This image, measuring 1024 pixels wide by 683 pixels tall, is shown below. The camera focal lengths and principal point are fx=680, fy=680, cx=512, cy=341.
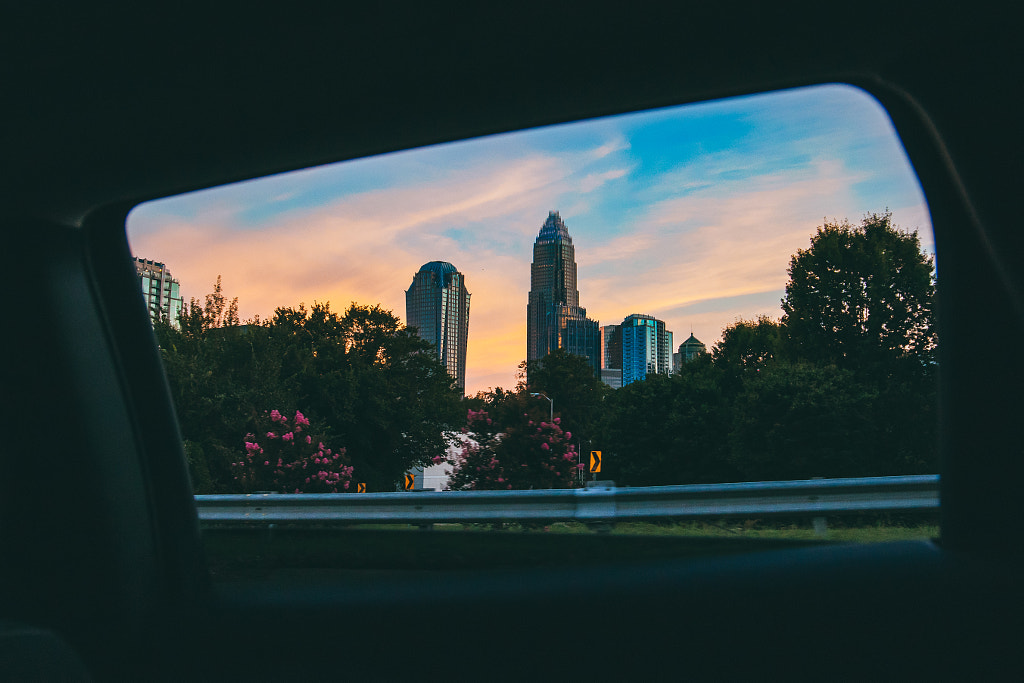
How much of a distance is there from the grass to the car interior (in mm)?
103

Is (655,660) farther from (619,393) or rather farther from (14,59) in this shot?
(619,393)

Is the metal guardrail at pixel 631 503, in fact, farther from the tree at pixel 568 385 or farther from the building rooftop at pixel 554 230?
the tree at pixel 568 385

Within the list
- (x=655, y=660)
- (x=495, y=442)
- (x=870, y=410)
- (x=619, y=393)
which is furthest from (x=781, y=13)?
(x=619, y=393)

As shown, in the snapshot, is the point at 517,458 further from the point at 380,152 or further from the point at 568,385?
the point at 568,385

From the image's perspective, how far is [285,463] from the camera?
13352 millimetres

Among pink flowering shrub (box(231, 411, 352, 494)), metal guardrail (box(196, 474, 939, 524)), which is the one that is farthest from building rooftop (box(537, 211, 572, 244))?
pink flowering shrub (box(231, 411, 352, 494))

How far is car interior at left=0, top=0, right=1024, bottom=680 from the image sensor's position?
5.92ft

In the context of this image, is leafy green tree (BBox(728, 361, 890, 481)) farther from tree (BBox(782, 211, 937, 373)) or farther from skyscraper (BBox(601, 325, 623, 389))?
A: skyscraper (BBox(601, 325, 623, 389))

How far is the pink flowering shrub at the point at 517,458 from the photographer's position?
49.0ft

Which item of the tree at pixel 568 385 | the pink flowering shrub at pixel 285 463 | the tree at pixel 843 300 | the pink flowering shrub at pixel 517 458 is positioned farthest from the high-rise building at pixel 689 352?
the pink flowering shrub at pixel 285 463

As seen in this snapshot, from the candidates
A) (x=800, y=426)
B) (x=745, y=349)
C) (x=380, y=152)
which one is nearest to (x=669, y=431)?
(x=800, y=426)

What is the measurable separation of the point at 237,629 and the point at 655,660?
148 cm

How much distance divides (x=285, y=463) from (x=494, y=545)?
11.5 metres

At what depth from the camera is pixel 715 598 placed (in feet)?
7.23
